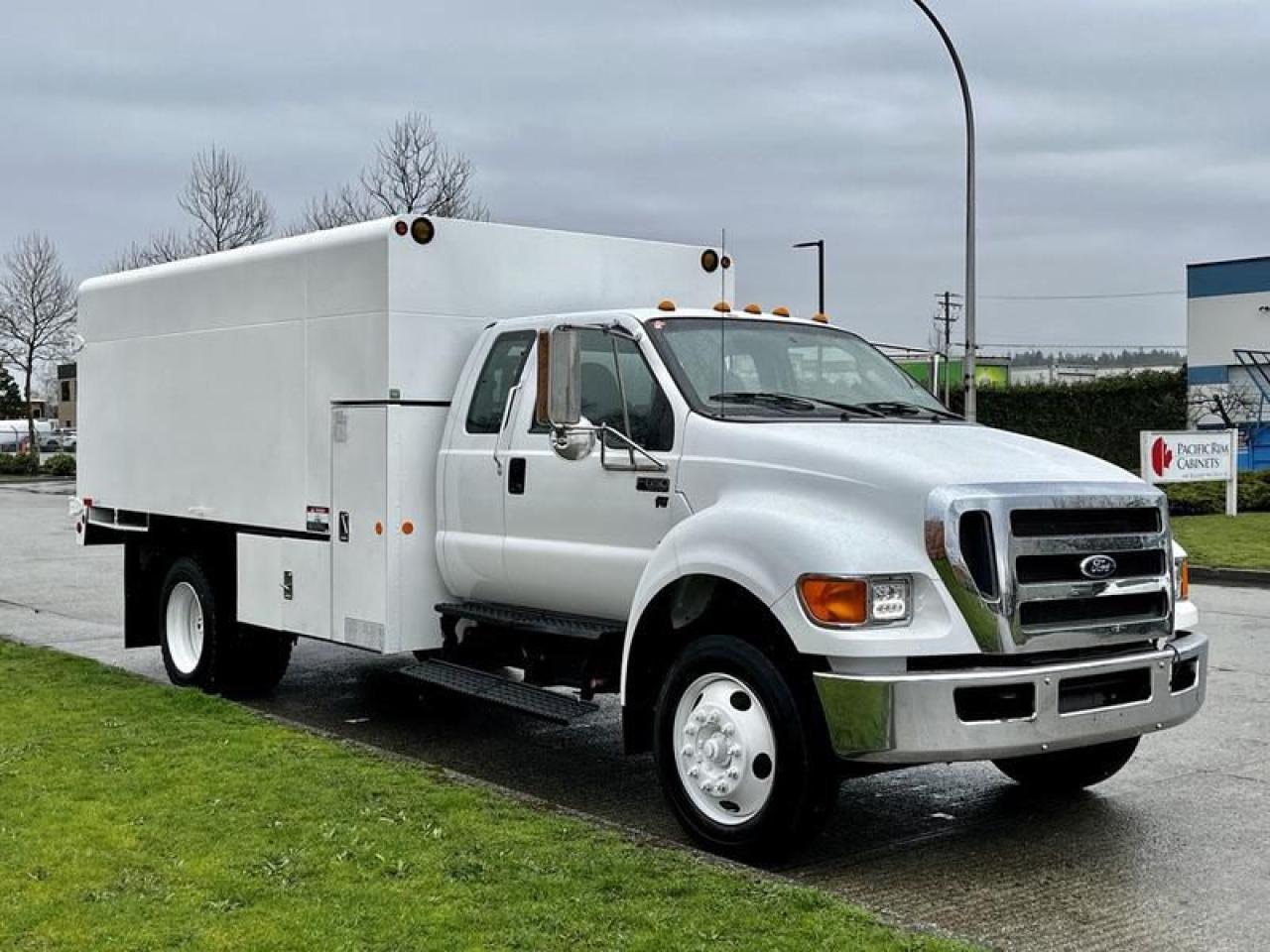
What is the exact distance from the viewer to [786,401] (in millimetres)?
6965

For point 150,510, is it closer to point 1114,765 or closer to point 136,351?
point 136,351

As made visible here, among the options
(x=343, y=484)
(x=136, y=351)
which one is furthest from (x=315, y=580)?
(x=136, y=351)

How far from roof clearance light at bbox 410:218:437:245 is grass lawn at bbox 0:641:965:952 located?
106 inches

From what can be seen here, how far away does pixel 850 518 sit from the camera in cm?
593

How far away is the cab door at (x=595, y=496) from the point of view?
6.87 metres

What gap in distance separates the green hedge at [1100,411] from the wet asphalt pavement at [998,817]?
3043cm

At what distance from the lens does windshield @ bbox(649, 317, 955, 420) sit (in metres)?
6.91

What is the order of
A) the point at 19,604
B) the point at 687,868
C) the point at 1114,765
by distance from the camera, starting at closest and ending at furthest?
the point at 687,868 → the point at 1114,765 → the point at 19,604

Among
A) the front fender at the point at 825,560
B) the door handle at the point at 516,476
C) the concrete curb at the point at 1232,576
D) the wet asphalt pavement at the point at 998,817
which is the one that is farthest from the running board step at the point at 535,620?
the concrete curb at the point at 1232,576

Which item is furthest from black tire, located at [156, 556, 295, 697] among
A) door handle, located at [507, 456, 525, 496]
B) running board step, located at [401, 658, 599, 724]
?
door handle, located at [507, 456, 525, 496]

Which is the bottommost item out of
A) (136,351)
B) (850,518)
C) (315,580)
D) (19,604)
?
(19,604)

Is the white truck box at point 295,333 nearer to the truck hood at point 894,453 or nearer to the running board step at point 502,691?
the running board step at point 502,691

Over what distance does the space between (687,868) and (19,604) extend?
11462 mm

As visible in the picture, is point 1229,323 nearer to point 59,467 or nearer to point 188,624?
point 59,467
